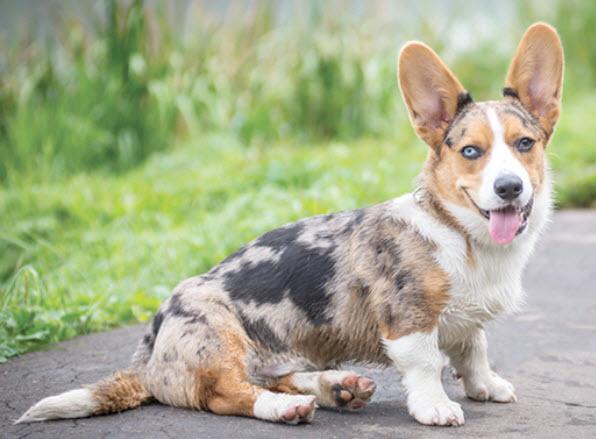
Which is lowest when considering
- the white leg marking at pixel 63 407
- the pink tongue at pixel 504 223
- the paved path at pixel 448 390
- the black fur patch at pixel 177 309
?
the paved path at pixel 448 390

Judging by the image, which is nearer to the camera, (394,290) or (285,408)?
(285,408)

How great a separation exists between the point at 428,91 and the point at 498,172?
66 centimetres

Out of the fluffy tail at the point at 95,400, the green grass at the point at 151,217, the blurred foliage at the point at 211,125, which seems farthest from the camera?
the blurred foliage at the point at 211,125

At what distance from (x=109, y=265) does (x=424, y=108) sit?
138 inches

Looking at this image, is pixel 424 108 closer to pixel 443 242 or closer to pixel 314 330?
pixel 443 242

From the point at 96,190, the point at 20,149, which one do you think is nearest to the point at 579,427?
the point at 96,190

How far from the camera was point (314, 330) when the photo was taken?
4000 mm

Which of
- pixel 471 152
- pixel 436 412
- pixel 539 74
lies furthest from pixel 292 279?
pixel 539 74

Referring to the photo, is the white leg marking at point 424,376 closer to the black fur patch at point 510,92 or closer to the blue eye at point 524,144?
the blue eye at point 524,144

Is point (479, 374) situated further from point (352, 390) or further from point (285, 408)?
point (285, 408)

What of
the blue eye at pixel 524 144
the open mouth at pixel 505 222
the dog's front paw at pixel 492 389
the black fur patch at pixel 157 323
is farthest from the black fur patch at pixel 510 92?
the black fur patch at pixel 157 323

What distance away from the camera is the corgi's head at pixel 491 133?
3713 millimetres

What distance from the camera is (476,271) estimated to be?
3.85m

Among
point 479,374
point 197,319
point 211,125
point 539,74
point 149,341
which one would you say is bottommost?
point 479,374
